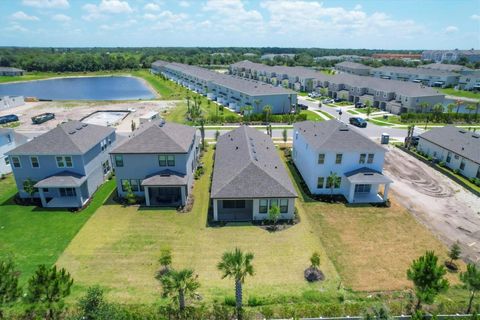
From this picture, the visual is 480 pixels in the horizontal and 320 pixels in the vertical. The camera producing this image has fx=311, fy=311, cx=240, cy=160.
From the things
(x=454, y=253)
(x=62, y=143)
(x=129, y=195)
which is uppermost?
(x=62, y=143)

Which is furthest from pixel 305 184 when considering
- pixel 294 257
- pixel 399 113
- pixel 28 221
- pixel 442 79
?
pixel 442 79

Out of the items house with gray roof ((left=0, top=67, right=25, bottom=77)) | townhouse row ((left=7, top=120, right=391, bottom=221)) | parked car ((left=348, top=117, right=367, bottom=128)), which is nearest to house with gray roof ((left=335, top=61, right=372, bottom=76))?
parked car ((left=348, top=117, right=367, bottom=128))

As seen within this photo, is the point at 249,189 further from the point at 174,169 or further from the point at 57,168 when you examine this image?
the point at 57,168

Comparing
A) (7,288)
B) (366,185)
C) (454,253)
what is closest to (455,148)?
(366,185)

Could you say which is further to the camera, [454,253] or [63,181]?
[63,181]

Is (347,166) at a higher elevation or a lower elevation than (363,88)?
lower

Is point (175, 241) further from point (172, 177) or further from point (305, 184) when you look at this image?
point (305, 184)
